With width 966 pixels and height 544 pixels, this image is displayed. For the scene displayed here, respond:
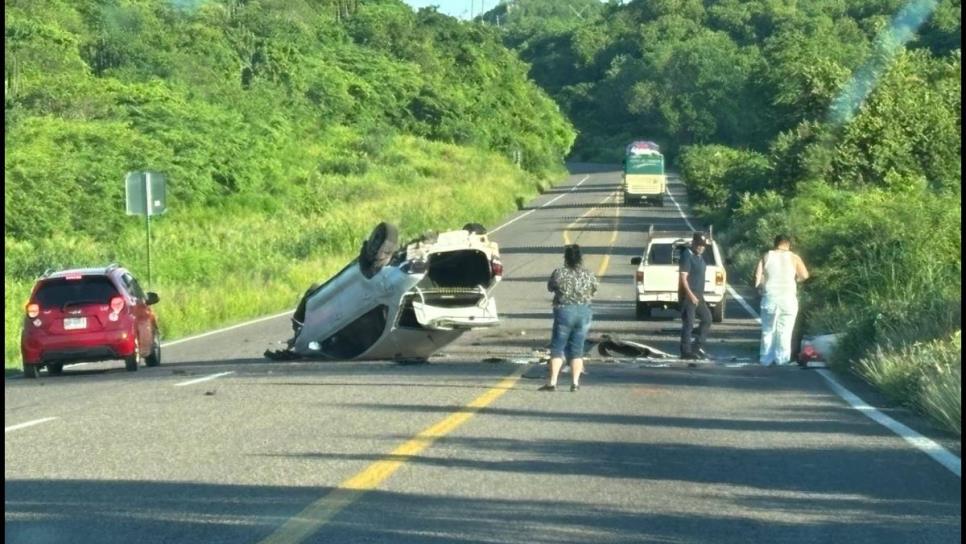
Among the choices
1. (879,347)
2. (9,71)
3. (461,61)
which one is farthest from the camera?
(461,61)

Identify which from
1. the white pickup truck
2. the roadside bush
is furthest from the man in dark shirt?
the roadside bush

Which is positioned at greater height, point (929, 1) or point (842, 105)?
point (929, 1)

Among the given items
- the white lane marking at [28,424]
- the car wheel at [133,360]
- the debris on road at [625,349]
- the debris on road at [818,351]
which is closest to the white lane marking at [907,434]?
the debris on road at [818,351]

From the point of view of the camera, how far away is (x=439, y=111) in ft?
327

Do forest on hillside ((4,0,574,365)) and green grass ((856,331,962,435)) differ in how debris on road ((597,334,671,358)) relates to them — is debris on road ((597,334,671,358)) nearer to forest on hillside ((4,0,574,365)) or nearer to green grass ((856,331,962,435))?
green grass ((856,331,962,435))

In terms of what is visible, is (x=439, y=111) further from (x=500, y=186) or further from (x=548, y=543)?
(x=548, y=543)

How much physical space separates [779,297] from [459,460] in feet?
32.4

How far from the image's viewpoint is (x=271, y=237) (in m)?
52.8

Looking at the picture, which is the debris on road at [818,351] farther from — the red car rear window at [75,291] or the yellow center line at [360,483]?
the red car rear window at [75,291]

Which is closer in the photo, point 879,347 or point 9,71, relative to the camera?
point 879,347

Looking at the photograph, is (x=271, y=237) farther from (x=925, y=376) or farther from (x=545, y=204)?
(x=545, y=204)

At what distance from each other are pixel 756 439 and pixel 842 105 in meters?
38.1

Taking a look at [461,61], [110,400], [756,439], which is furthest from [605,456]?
[461,61]

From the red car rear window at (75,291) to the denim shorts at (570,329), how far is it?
7.73m
